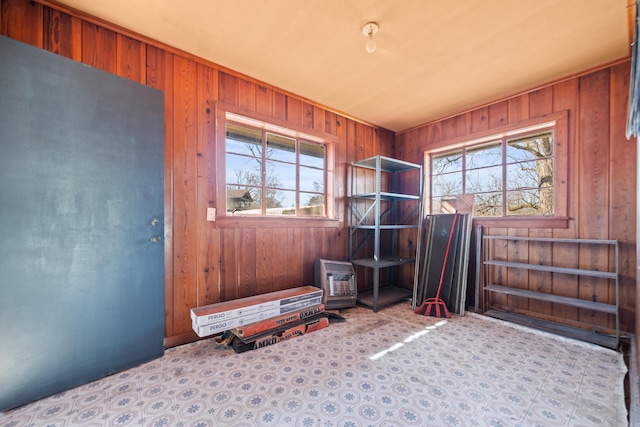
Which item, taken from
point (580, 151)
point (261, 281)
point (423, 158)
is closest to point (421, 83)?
point (423, 158)

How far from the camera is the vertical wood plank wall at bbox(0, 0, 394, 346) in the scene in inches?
70.3

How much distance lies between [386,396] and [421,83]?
272 cm

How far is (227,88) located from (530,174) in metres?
3.28

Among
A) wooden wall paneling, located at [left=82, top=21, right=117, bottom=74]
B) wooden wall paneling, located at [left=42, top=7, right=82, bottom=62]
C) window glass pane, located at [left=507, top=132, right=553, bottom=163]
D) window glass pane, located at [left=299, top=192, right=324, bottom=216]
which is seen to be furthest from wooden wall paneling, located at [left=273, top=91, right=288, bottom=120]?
window glass pane, located at [left=507, top=132, right=553, bottom=163]

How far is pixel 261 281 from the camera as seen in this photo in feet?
8.80

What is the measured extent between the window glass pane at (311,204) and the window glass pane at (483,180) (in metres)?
1.86

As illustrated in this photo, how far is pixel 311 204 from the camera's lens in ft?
10.6

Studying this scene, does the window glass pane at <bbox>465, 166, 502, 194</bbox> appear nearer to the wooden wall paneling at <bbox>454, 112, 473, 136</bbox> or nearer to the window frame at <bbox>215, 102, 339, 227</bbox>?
the wooden wall paneling at <bbox>454, 112, 473, 136</bbox>

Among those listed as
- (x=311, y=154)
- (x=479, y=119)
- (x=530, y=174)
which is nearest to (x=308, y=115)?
(x=311, y=154)

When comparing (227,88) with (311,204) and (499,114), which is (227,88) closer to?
(311,204)

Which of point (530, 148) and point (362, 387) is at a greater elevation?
point (530, 148)

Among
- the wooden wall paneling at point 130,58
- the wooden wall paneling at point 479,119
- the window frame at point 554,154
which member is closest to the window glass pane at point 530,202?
the window frame at point 554,154

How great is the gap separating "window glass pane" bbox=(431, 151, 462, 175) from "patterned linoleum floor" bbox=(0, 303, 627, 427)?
2072 millimetres

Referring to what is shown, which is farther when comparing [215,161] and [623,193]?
[215,161]
